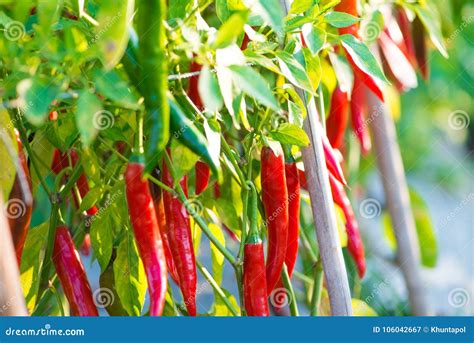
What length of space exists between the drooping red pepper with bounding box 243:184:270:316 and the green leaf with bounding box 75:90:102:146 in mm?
326

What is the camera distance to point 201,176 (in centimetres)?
123

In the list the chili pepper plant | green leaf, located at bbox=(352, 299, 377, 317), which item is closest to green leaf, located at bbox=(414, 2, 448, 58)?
the chili pepper plant

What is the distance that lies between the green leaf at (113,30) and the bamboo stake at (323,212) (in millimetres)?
403

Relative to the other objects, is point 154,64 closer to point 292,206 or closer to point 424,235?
point 292,206

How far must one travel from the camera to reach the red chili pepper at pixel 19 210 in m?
1.13

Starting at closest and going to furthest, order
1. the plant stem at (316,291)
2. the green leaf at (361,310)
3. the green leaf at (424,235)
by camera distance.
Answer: the plant stem at (316,291) → the green leaf at (361,310) → the green leaf at (424,235)

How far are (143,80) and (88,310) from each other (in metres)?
0.41

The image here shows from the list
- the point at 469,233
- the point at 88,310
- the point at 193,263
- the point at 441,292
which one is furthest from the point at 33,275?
the point at 441,292

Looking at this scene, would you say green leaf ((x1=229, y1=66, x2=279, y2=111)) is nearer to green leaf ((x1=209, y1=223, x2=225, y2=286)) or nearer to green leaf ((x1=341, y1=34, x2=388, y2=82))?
green leaf ((x1=341, y1=34, x2=388, y2=82))

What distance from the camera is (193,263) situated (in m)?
1.12

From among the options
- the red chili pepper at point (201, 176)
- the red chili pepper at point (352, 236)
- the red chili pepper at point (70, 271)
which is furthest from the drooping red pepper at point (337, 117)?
the red chili pepper at point (70, 271)

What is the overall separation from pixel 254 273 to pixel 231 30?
1.34 feet

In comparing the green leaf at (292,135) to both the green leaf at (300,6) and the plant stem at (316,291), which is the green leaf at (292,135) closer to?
the green leaf at (300,6)

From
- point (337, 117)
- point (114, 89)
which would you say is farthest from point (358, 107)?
point (114, 89)
